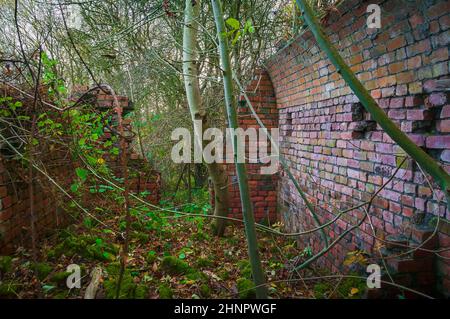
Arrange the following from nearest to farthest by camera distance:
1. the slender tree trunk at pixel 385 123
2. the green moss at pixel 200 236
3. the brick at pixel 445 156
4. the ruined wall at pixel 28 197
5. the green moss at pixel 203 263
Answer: the slender tree trunk at pixel 385 123 < the brick at pixel 445 156 < the ruined wall at pixel 28 197 < the green moss at pixel 203 263 < the green moss at pixel 200 236

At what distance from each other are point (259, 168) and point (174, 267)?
2599mm

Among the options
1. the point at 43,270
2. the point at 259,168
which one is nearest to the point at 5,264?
the point at 43,270

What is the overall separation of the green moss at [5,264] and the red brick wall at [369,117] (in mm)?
3279

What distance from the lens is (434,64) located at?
1977 millimetres

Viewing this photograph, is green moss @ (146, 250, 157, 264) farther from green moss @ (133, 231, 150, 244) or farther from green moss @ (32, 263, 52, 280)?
green moss @ (32, 263, 52, 280)

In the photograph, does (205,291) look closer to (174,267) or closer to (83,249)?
(174,267)

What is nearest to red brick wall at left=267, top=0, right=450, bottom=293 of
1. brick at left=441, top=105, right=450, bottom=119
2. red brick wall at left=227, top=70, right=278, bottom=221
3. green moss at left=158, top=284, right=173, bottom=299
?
brick at left=441, top=105, right=450, bottom=119

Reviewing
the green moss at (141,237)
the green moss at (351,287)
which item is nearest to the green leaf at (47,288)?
the green moss at (141,237)

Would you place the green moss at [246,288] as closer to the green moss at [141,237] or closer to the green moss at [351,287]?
the green moss at [351,287]

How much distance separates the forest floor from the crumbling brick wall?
63cm

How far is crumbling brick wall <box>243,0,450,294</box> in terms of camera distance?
6.64 ft

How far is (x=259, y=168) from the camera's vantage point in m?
5.09

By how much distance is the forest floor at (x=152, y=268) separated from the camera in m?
2.29

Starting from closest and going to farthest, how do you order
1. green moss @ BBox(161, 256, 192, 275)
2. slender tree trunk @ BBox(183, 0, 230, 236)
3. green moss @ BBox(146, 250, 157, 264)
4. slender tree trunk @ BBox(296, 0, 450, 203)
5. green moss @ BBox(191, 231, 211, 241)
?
1. slender tree trunk @ BBox(296, 0, 450, 203)
2. green moss @ BBox(161, 256, 192, 275)
3. green moss @ BBox(146, 250, 157, 264)
4. slender tree trunk @ BBox(183, 0, 230, 236)
5. green moss @ BBox(191, 231, 211, 241)
